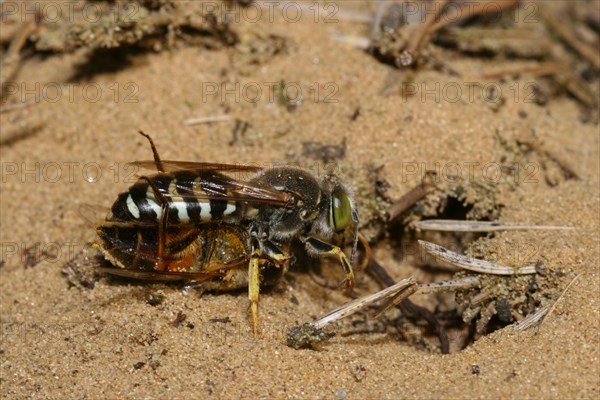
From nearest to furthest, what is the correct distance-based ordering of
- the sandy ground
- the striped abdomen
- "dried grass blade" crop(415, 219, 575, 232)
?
1. the sandy ground
2. the striped abdomen
3. "dried grass blade" crop(415, 219, 575, 232)

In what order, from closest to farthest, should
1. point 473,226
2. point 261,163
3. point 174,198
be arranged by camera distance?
point 174,198 < point 473,226 < point 261,163

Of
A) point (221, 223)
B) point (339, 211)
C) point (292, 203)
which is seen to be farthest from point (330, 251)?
point (221, 223)

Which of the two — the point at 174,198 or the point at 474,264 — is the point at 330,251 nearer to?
the point at 474,264

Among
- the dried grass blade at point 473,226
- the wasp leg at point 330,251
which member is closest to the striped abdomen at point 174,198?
the wasp leg at point 330,251

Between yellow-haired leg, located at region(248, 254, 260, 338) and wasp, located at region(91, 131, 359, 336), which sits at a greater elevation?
wasp, located at region(91, 131, 359, 336)

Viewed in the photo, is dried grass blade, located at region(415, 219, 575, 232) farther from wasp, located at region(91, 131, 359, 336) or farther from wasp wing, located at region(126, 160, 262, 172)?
wasp wing, located at region(126, 160, 262, 172)

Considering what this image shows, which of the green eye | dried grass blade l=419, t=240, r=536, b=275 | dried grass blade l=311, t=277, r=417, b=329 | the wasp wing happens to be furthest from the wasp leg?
the wasp wing
